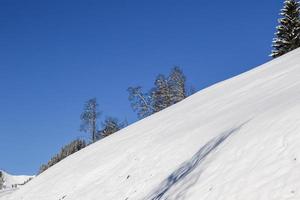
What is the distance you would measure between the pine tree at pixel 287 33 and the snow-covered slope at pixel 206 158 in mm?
18012

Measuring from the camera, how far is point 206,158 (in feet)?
37.0

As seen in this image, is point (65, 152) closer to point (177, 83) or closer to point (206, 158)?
point (177, 83)

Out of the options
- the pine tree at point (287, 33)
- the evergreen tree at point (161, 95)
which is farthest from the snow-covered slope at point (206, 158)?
the evergreen tree at point (161, 95)

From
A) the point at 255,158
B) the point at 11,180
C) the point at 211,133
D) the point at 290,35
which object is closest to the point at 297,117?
the point at 255,158

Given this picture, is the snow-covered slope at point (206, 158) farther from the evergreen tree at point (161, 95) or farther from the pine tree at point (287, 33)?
the evergreen tree at point (161, 95)

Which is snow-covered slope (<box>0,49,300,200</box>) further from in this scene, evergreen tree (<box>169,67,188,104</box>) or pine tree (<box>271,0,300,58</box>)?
evergreen tree (<box>169,67,188,104</box>)

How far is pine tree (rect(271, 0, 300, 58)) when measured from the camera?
38.5 m

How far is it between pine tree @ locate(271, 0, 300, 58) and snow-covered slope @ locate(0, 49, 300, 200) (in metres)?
18.0

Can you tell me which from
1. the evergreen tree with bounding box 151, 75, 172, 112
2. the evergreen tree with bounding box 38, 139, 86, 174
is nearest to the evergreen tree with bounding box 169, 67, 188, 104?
the evergreen tree with bounding box 151, 75, 172, 112

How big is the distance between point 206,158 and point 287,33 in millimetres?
30120

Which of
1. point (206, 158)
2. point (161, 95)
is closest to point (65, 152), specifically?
point (161, 95)

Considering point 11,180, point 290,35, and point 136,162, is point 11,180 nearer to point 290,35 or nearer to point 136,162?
point 290,35

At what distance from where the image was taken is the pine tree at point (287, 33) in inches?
1517

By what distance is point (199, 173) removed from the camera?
10586mm
